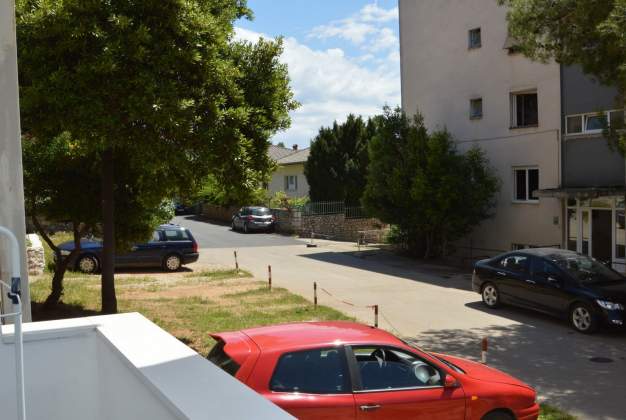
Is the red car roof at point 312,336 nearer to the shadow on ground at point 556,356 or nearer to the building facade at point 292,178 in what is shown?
the shadow on ground at point 556,356

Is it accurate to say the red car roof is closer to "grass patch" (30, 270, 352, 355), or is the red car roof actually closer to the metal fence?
"grass patch" (30, 270, 352, 355)

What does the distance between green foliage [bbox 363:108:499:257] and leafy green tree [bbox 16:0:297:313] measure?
46.9ft

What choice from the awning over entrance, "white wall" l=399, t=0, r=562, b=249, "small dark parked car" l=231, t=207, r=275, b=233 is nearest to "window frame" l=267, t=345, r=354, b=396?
the awning over entrance

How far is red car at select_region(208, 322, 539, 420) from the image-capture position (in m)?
5.73

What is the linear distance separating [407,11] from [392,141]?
699cm

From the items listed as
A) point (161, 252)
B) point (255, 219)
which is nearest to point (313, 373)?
point (161, 252)

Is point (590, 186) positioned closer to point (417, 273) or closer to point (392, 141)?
point (417, 273)

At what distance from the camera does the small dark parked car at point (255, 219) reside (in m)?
39.2

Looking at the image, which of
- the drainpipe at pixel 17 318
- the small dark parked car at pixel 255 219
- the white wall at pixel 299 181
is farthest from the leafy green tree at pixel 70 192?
the white wall at pixel 299 181

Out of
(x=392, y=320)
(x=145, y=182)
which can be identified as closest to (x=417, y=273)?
(x=392, y=320)

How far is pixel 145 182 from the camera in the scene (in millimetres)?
11938

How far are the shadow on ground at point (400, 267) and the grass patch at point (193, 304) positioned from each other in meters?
5.51

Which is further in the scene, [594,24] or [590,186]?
[590,186]

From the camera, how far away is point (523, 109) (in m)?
24.2
